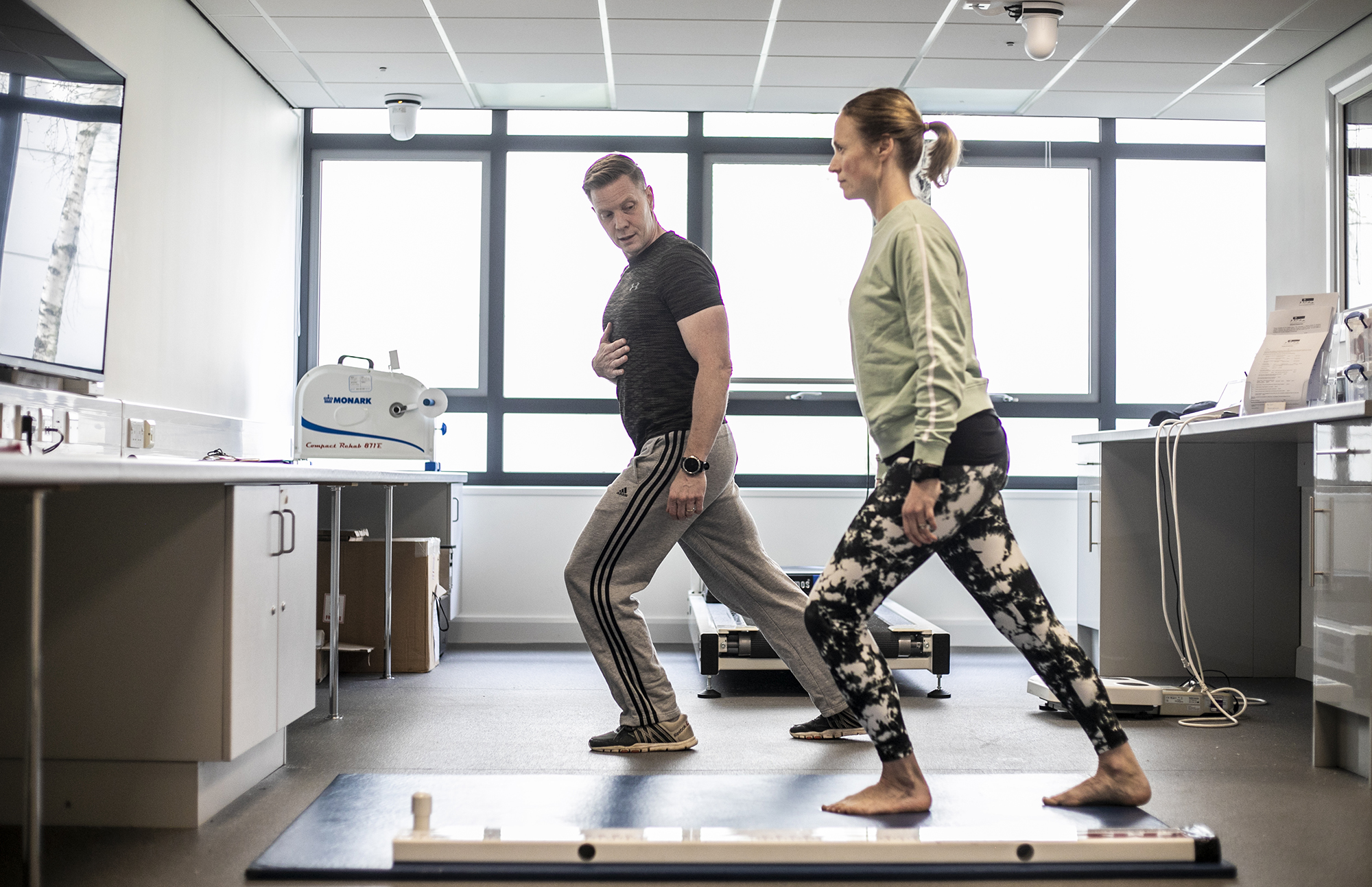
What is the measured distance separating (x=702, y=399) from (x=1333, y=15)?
324 centimetres

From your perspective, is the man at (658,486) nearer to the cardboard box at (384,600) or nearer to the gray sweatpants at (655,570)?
the gray sweatpants at (655,570)

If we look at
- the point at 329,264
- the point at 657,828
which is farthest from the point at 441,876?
the point at 329,264

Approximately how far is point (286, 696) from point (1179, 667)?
10.3 ft

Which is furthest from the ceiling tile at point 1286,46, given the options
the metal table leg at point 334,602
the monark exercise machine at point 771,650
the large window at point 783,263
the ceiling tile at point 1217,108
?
the metal table leg at point 334,602

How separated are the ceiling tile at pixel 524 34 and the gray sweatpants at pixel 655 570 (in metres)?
2.29

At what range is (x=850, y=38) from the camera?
433 cm

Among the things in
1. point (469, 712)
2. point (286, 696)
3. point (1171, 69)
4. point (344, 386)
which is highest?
point (1171, 69)

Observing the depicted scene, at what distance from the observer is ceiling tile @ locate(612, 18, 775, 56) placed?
13.8ft

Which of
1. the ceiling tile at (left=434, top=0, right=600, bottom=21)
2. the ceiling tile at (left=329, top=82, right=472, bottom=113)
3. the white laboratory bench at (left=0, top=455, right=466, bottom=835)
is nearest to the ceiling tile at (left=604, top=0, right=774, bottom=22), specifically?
the ceiling tile at (left=434, top=0, right=600, bottom=21)

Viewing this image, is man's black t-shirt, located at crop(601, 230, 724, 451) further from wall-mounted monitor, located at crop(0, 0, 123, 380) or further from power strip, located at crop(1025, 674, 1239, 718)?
power strip, located at crop(1025, 674, 1239, 718)

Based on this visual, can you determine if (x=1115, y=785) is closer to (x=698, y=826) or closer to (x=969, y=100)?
(x=698, y=826)

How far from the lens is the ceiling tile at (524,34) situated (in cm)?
417

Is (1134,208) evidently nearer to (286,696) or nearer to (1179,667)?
(1179,667)

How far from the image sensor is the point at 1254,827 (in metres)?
2.10
